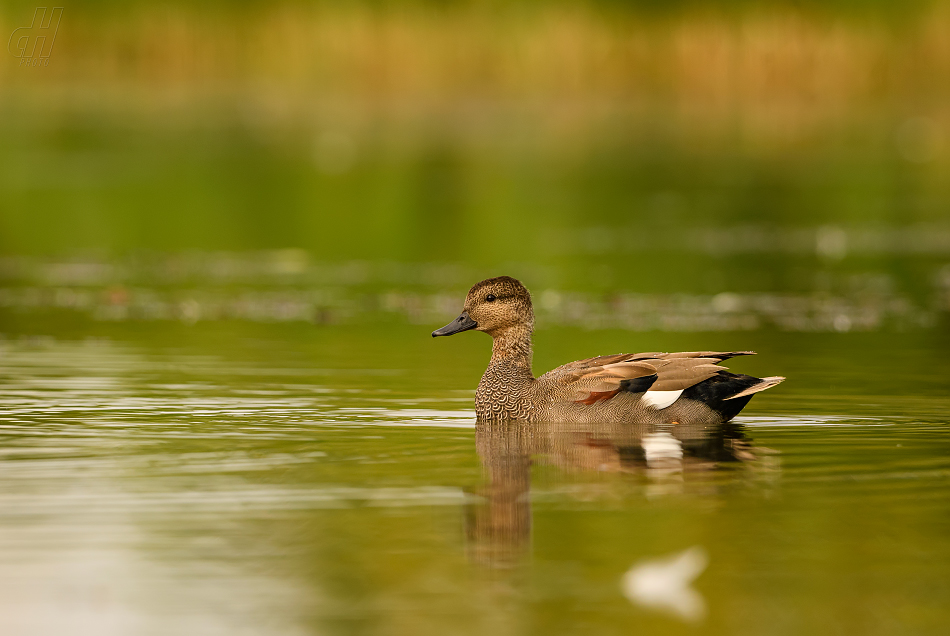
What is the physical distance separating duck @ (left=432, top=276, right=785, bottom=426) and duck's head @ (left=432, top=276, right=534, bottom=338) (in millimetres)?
459

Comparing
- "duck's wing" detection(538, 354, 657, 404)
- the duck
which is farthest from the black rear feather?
"duck's wing" detection(538, 354, 657, 404)

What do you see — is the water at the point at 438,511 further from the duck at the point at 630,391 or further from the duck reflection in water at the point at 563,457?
the duck at the point at 630,391

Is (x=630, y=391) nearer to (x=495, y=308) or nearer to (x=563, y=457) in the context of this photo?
(x=563, y=457)

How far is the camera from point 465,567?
6.17 metres

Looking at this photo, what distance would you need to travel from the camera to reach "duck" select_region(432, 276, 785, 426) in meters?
9.24

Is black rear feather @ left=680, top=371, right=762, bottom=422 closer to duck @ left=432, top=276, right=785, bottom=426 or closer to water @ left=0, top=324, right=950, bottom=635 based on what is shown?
duck @ left=432, top=276, right=785, bottom=426

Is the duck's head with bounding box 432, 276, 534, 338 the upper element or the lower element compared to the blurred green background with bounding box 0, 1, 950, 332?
lower

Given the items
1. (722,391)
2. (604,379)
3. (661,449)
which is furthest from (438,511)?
(722,391)

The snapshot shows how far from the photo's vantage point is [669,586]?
19.1 ft

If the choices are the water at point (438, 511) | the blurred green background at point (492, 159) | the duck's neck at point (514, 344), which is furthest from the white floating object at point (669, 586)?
the blurred green background at point (492, 159)

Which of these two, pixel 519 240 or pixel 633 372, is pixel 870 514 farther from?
pixel 519 240

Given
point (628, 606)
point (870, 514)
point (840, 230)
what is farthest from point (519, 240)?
point (628, 606)

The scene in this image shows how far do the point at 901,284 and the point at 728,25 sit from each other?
21235mm

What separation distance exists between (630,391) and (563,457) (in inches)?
41.3
